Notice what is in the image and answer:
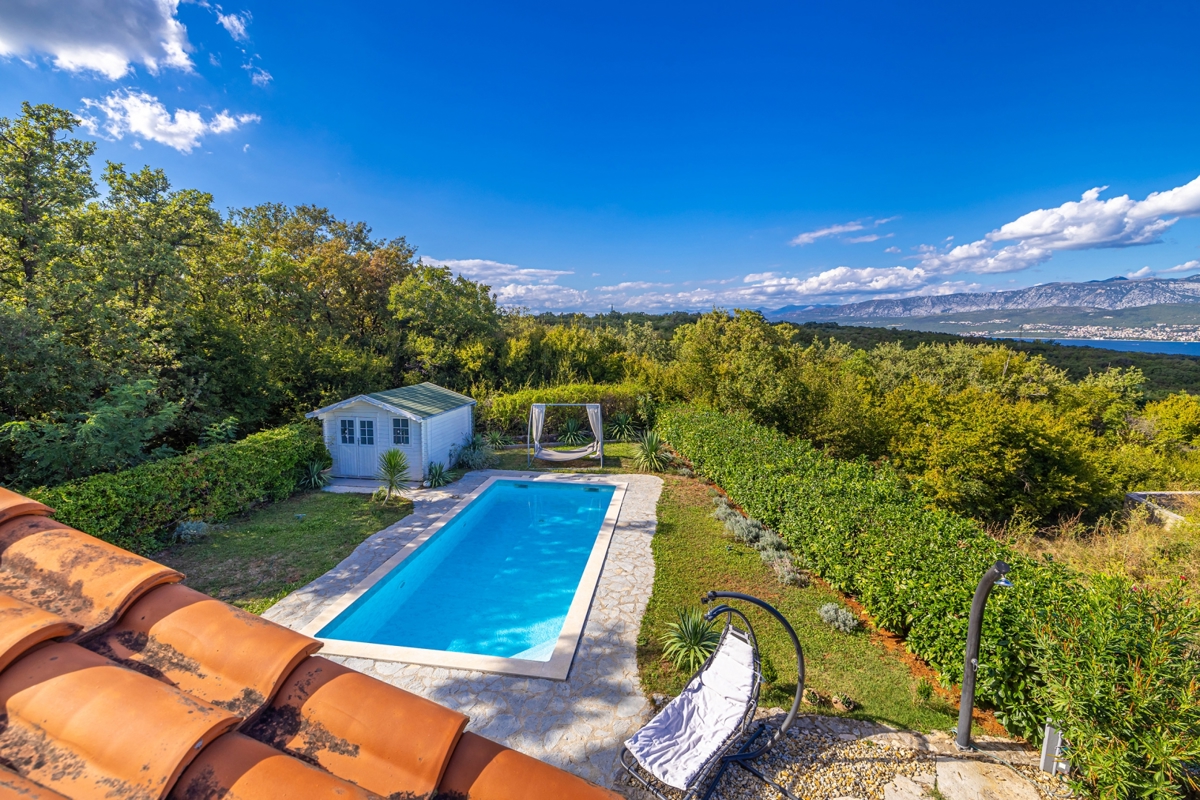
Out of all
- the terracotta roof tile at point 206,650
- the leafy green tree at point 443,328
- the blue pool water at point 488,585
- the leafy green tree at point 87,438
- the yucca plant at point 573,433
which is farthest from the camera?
the leafy green tree at point 443,328

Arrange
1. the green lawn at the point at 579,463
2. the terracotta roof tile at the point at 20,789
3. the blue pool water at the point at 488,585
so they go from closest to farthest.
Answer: the terracotta roof tile at the point at 20,789
the blue pool water at the point at 488,585
the green lawn at the point at 579,463

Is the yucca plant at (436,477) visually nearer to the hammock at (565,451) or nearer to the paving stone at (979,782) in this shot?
the hammock at (565,451)

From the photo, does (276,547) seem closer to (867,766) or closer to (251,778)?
(251,778)

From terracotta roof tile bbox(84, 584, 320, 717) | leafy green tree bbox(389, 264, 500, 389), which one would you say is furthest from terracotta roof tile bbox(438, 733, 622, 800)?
leafy green tree bbox(389, 264, 500, 389)

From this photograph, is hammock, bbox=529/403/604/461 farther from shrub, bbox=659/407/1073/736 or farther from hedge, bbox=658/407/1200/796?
hedge, bbox=658/407/1200/796


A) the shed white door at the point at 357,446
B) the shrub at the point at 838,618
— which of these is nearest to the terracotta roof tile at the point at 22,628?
the shrub at the point at 838,618
